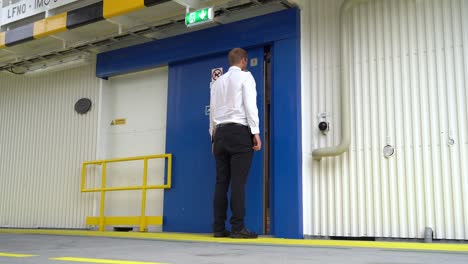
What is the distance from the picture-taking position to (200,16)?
5.09 meters

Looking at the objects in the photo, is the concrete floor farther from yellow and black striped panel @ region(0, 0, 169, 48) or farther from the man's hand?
yellow and black striped panel @ region(0, 0, 169, 48)

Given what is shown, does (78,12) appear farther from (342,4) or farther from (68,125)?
(342,4)

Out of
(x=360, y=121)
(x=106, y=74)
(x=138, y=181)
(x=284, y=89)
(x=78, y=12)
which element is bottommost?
(x=138, y=181)

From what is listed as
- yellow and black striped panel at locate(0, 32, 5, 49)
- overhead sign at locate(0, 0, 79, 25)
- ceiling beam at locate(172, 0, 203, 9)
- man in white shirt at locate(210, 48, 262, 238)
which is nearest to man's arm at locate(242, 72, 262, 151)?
man in white shirt at locate(210, 48, 262, 238)

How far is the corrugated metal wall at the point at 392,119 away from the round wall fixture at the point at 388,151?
4cm

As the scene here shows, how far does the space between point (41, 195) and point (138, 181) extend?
179cm

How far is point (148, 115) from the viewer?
21.5ft

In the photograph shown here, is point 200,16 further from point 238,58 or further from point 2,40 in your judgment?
point 2,40

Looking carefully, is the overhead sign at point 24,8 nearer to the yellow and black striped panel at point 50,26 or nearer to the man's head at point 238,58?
the yellow and black striped panel at point 50,26

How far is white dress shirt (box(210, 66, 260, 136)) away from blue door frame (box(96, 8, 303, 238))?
60cm

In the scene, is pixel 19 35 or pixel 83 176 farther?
pixel 83 176

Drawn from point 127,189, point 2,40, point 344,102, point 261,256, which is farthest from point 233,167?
point 2,40

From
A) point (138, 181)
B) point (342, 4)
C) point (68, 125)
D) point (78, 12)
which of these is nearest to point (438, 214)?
point (342, 4)

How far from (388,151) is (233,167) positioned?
1386 millimetres
